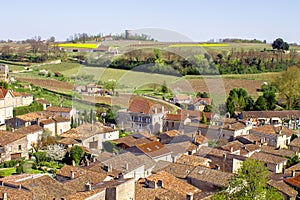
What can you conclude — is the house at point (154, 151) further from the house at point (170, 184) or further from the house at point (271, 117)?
the house at point (271, 117)

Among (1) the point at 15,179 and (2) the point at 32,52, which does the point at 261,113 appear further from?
(2) the point at 32,52

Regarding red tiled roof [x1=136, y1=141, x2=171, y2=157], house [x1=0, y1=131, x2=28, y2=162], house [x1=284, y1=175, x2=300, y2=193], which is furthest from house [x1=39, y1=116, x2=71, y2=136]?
house [x1=284, y1=175, x2=300, y2=193]

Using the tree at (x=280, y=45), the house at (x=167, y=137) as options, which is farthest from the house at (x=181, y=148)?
the tree at (x=280, y=45)

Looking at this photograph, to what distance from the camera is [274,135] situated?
2172 cm

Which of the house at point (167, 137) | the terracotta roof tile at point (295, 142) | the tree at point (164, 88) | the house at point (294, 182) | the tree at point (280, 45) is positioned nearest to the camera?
the house at point (294, 182)

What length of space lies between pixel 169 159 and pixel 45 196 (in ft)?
21.8

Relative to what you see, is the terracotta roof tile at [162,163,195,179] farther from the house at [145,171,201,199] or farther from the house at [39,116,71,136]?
the house at [39,116,71,136]

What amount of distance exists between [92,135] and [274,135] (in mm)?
9883

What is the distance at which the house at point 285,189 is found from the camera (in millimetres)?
13648

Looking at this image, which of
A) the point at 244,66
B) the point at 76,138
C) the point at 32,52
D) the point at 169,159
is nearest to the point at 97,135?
the point at 76,138

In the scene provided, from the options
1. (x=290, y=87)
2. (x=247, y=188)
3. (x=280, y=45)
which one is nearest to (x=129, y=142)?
(x=247, y=188)

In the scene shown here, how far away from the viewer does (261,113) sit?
28719mm

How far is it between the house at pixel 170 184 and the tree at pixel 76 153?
225 inches

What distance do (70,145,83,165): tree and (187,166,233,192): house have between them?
6.27 metres
